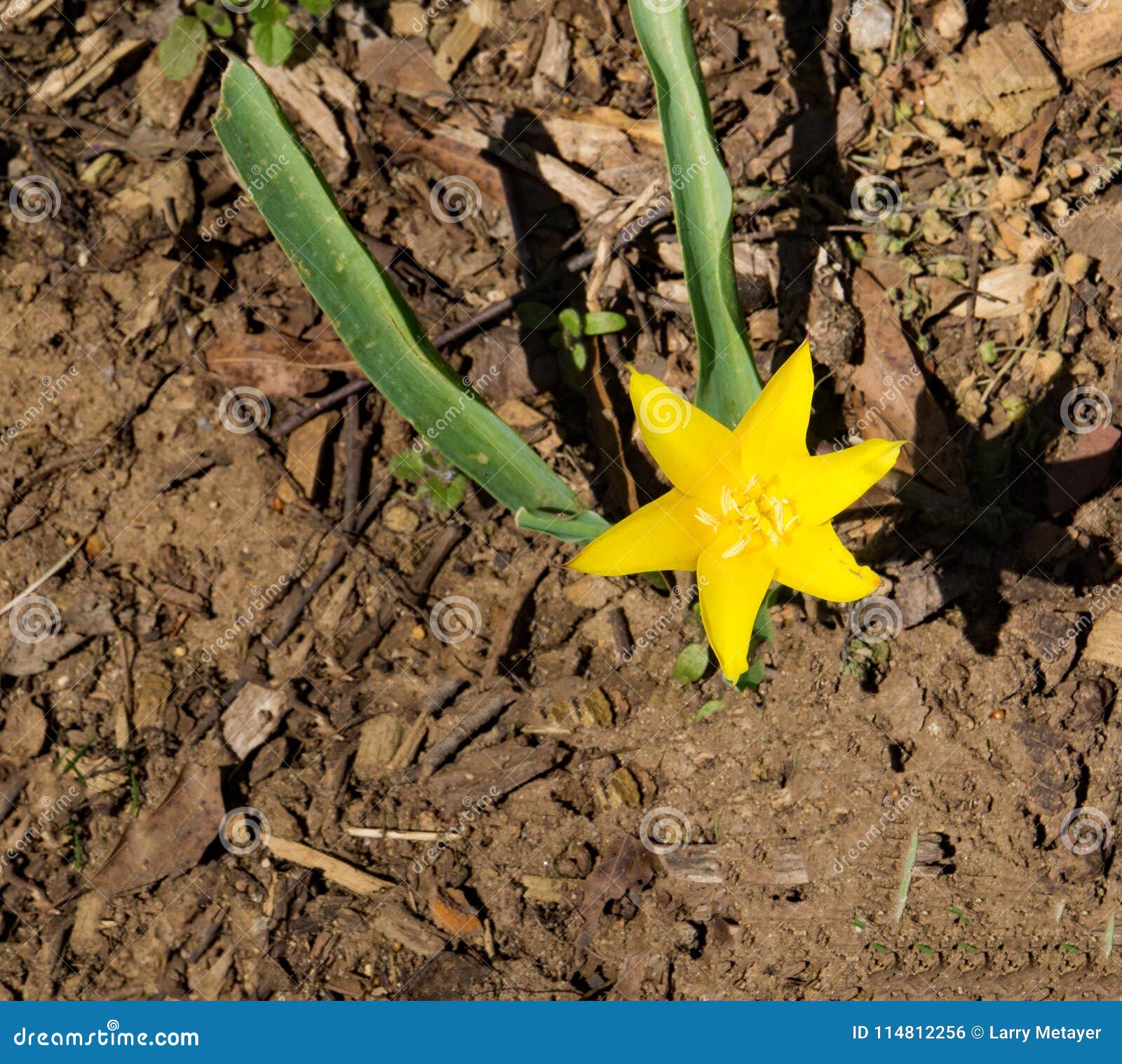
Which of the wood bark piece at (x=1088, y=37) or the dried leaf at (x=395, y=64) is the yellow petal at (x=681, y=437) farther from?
the wood bark piece at (x=1088, y=37)

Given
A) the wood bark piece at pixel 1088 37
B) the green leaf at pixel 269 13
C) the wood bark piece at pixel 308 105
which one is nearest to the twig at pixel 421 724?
the wood bark piece at pixel 308 105

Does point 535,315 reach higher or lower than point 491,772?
higher

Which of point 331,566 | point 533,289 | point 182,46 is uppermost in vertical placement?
point 182,46

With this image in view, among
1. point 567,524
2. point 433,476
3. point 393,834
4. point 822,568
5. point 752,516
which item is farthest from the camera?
point 433,476

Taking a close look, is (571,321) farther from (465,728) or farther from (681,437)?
(465,728)

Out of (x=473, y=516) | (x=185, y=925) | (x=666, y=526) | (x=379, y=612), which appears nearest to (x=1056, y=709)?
(x=666, y=526)

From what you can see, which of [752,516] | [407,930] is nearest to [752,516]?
[752,516]

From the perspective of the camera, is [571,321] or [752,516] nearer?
[752,516]

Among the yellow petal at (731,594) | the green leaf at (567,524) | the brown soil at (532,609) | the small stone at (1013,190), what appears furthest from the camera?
the small stone at (1013,190)

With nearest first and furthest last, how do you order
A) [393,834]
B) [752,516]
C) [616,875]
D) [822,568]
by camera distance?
[822,568], [752,516], [616,875], [393,834]
